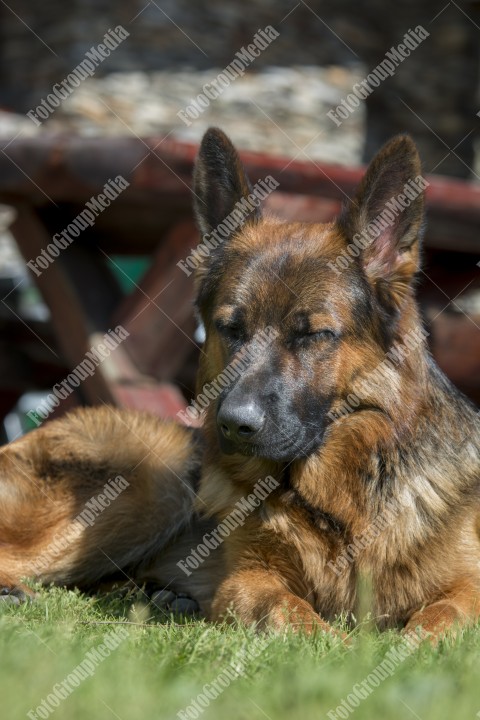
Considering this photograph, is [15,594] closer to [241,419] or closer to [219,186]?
[241,419]

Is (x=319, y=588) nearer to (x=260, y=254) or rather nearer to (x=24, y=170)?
(x=260, y=254)

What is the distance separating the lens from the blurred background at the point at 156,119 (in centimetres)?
727

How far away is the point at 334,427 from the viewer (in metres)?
4.50

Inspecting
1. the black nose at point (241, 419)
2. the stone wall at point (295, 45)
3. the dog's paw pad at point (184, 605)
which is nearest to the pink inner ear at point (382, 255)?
the black nose at point (241, 419)

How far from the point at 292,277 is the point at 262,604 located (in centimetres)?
152

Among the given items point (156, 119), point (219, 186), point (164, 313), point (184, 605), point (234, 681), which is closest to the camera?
point (234, 681)

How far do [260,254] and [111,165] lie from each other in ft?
8.72

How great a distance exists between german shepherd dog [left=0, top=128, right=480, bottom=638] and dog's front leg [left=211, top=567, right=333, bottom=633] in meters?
0.01

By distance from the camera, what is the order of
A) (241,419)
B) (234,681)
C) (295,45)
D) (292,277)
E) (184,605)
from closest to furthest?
1. (234,681)
2. (241,419)
3. (292,277)
4. (184,605)
5. (295,45)

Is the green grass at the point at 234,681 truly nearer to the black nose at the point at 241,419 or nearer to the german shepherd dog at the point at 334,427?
the german shepherd dog at the point at 334,427

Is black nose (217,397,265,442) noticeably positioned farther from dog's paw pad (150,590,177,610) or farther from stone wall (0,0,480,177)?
stone wall (0,0,480,177)

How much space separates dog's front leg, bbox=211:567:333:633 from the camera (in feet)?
12.9

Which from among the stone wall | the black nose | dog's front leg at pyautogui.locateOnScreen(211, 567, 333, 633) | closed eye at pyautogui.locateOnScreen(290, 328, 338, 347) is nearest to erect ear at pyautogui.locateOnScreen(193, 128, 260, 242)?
closed eye at pyautogui.locateOnScreen(290, 328, 338, 347)

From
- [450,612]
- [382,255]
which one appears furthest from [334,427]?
[450,612]
